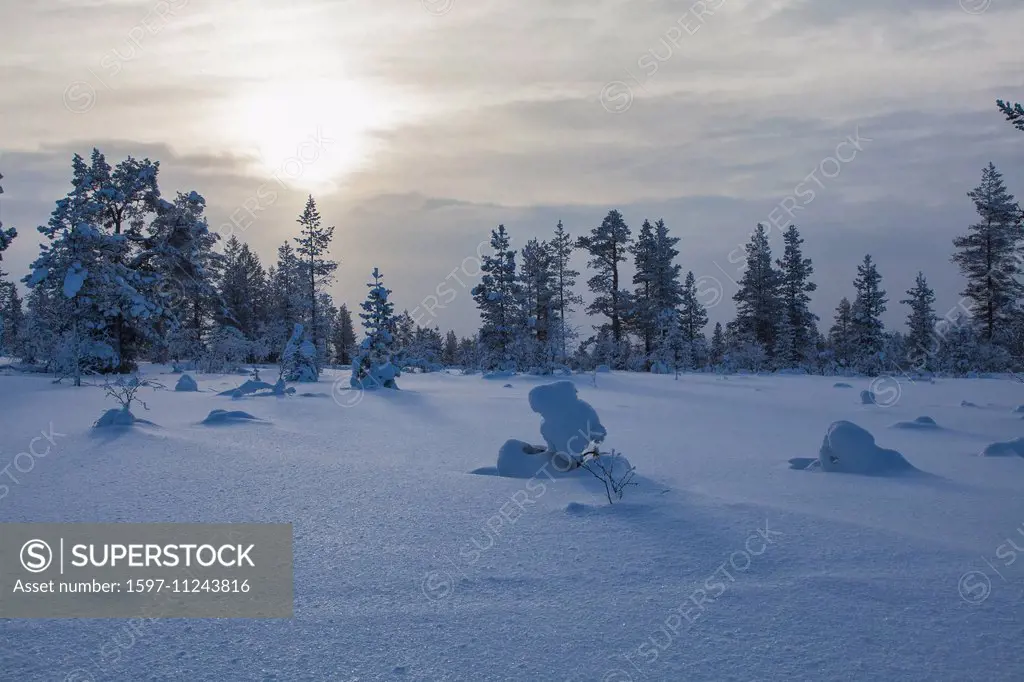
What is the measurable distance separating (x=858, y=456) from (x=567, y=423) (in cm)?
296

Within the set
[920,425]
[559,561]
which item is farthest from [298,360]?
[559,561]

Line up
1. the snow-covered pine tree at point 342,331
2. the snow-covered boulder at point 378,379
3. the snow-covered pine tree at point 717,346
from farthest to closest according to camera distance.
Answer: the snow-covered pine tree at point 342,331 → the snow-covered pine tree at point 717,346 → the snow-covered boulder at point 378,379

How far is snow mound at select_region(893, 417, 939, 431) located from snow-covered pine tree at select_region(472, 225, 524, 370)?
2653cm

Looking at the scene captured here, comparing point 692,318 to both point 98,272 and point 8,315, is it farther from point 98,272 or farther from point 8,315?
point 8,315

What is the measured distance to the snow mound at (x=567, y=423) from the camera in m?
6.46

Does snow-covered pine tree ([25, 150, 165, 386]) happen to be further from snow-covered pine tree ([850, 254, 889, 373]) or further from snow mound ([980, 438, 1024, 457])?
snow-covered pine tree ([850, 254, 889, 373])

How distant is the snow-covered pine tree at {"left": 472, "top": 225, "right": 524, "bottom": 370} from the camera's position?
36500 mm

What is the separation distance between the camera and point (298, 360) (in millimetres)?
23172

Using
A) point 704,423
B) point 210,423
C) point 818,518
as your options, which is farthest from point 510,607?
point 704,423

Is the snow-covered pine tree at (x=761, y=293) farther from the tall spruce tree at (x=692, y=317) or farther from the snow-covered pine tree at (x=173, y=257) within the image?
the snow-covered pine tree at (x=173, y=257)

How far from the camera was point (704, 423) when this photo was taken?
1116 cm

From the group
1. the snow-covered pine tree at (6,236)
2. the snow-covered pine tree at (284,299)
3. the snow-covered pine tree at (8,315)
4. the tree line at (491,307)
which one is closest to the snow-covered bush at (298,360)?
the tree line at (491,307)

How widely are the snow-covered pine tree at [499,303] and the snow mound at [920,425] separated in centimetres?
2653

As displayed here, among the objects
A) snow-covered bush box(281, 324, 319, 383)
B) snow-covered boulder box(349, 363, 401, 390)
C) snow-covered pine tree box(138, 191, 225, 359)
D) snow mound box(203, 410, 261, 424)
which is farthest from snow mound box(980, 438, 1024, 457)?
snow-covered pine tree box(138, 191, 225, 359)
